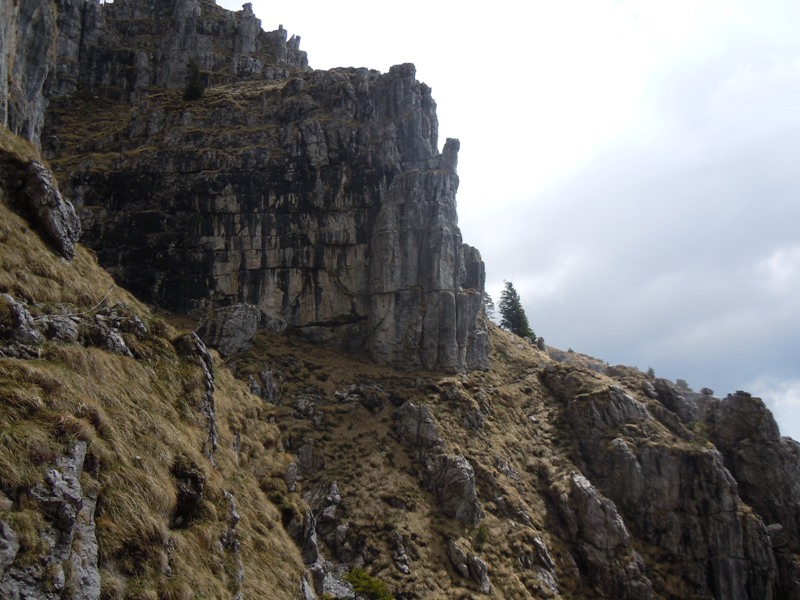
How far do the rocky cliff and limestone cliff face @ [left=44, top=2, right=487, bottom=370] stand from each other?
0.29 meters

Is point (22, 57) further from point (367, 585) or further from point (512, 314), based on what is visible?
point (512, 314)

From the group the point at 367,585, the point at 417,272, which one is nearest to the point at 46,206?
the point at 367,585

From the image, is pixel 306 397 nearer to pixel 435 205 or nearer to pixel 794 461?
pixel 435 205

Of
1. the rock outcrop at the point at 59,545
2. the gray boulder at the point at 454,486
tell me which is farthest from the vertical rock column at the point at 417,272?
the rock outcrop at the point at 59,545

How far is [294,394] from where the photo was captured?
5956 cm

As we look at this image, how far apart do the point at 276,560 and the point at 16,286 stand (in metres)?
14.6

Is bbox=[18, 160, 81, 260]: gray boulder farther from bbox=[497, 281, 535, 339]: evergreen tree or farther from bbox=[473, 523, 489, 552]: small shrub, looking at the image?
bbox=[497, 281, 535, 339]: evergreen tree

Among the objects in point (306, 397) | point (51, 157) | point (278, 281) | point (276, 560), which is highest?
point (51, 157)

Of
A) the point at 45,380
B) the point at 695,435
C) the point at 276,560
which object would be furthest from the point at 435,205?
the point at 45,380

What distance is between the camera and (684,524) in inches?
2179

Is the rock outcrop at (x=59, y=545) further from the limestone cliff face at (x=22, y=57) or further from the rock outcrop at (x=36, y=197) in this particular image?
the limestone cliff face at (x=22, y=57)

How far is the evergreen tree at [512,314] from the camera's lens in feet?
343

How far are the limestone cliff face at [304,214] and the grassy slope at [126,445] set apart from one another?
3854 cm

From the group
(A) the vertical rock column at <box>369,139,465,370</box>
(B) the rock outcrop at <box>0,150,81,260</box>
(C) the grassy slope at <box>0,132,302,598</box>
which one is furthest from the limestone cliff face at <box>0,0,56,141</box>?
(A) the vertical rock column at <box>369,139,465,370</box>
